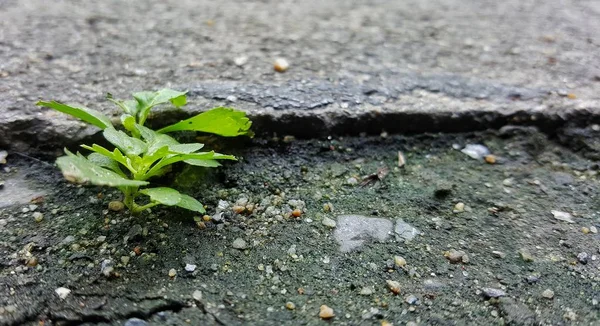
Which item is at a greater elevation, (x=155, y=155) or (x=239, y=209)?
(x=155, y=155)

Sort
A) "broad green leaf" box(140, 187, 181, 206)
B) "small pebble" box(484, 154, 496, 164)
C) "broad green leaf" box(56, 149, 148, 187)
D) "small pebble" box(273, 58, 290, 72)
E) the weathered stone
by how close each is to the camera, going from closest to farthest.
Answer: "broad green leaf" box(56, 149, 148, 187), "broad green leaf" box(140, 187, 181, 206), the weathered stone, "small pebble" box(484, 154, 496, 164), "small pebble" box(273, 58, 290, 72)

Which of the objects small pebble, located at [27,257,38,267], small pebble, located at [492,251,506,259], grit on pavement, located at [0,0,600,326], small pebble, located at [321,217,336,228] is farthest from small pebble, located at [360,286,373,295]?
small pebble, located at [27,257,38,267]

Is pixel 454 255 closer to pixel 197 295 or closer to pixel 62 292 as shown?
pixel 197 295

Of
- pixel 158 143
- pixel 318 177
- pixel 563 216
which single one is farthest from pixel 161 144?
pixel 563 216

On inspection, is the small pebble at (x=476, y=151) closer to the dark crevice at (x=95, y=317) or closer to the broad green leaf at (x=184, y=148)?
the broad green leaf at (x=184, y=148)

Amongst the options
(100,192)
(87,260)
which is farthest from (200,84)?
(87,260)

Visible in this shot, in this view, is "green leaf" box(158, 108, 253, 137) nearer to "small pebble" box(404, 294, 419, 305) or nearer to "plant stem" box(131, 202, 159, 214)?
"plant stem" box(131, 202, 159, 214)
